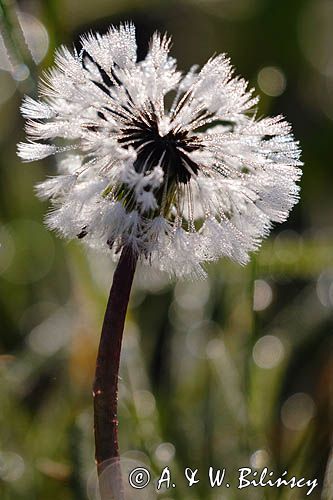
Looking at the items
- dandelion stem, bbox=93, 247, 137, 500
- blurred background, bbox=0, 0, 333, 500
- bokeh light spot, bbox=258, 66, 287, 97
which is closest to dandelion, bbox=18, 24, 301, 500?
dandelion stem, bbox=93, 247, 137, 500

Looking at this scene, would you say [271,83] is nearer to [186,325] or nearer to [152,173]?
[186,325]

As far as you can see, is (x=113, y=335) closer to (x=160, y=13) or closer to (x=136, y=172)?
(x=136, y=172)

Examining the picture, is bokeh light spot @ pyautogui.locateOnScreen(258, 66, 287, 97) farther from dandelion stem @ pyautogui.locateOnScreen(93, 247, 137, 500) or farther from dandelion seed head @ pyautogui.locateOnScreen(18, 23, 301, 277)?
dandelion stem @ pyautogui.locateOnScreen(93, 247, 137, 500)

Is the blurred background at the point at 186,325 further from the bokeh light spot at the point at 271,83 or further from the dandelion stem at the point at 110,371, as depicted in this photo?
the dandelion stem at the point at 110,371

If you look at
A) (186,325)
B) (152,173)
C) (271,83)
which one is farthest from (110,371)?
(186,325)

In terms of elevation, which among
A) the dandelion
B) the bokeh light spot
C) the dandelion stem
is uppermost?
the bokeh light spot

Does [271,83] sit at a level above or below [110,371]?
above

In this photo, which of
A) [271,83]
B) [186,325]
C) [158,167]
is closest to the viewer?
[158,167]
